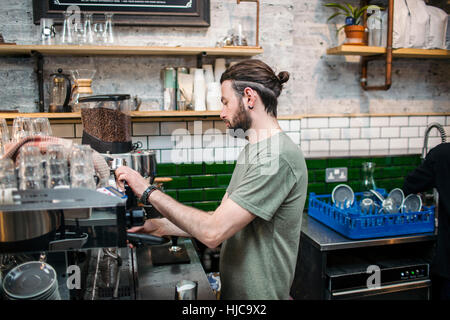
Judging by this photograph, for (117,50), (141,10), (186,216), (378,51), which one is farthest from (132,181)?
(378,51)

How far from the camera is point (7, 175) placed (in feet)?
3.45

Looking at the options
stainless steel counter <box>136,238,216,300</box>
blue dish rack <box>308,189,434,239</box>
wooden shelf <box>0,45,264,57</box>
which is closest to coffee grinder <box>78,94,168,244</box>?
stainless steel counter <box>136,238,216,300</box>

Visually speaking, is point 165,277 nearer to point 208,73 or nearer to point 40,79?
point 208,73

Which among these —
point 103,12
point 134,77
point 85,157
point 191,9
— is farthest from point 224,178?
point 85,157

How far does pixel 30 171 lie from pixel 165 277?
3.23 feet

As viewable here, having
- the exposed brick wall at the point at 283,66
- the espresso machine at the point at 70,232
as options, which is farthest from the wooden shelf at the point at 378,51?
the espresso machine at the point at 70,232

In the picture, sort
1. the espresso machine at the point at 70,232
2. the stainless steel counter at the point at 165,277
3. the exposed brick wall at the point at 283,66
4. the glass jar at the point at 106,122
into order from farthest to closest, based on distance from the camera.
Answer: the exposed brick wall at the point at 283,66 → the glass jar at the point at 106,122 → the stainless steel counter at the point at 165,277 → the espresso machine at the point at 70,232

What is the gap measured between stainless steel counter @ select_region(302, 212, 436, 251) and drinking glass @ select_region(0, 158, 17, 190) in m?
1.78

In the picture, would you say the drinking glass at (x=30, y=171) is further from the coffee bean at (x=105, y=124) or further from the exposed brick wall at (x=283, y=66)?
the exposed brick wall at (x=283, y=66)

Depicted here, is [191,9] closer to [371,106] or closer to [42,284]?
[371,106]

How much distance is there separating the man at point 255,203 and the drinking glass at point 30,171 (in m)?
0.45

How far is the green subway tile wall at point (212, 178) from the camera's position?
9.32ft

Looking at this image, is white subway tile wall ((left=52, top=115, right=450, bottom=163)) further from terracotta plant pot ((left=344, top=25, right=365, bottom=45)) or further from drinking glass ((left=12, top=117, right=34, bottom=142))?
drinking glass ((left=12, top=117, right=34, bottom=142))

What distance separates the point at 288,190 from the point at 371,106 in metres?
2.08
